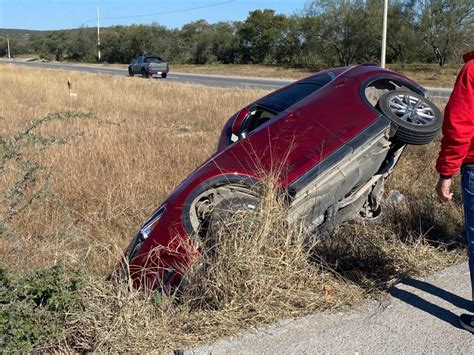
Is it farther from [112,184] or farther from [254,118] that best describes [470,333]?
[112,184]

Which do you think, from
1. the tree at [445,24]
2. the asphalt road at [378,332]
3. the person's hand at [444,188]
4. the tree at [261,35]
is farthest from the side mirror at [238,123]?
the tree at [261,35]

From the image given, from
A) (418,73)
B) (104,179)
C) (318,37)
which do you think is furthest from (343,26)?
(104,179)

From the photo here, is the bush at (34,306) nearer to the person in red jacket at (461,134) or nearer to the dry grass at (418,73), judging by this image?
the person in red jacket at (461,134)

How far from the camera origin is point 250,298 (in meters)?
3.12

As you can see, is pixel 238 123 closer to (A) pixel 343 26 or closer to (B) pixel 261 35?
(A) pixel 343 26

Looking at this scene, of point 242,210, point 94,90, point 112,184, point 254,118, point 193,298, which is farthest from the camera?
point 94,90

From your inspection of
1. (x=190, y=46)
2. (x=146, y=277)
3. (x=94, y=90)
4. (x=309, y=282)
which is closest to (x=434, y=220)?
(x=309, y=282)

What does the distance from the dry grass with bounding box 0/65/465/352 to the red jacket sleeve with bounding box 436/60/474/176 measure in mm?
1070

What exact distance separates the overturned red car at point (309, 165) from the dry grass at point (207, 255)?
24cm

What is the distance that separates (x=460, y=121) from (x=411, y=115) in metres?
1.66

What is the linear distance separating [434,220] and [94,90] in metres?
17.6

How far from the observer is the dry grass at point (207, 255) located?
2.95 meters

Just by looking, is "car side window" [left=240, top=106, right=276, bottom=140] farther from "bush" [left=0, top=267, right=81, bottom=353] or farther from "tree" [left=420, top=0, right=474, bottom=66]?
"tree" [left=420, top=0, right=474, bottom=66]

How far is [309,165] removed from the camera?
3.86m
